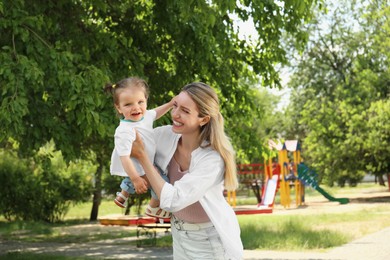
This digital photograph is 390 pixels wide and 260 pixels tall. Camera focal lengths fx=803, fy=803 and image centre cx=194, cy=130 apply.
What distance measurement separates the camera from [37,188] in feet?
88.9

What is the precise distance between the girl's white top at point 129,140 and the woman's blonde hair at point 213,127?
0.95 ft

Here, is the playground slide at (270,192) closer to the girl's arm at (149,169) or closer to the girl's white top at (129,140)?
the girl's white top at (129,140)

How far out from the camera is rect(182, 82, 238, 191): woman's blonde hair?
14.0 feet

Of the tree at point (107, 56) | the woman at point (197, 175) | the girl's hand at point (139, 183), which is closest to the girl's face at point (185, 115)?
the woman at point (197, 175)

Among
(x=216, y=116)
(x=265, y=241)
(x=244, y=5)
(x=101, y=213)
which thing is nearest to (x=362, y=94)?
(x=101, y=213)

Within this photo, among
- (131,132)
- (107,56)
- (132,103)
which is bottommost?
(131,132)

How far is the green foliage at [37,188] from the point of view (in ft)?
88.6

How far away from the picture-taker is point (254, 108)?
567 inches

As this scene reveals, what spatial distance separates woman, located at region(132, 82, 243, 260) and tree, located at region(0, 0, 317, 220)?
5.27m

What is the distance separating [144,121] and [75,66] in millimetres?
6806

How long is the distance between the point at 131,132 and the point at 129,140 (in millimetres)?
55

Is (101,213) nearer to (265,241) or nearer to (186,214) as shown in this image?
(265,241)

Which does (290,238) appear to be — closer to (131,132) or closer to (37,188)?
(131,132)

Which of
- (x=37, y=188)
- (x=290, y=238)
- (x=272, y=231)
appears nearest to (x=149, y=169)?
(x=290, y=238)
